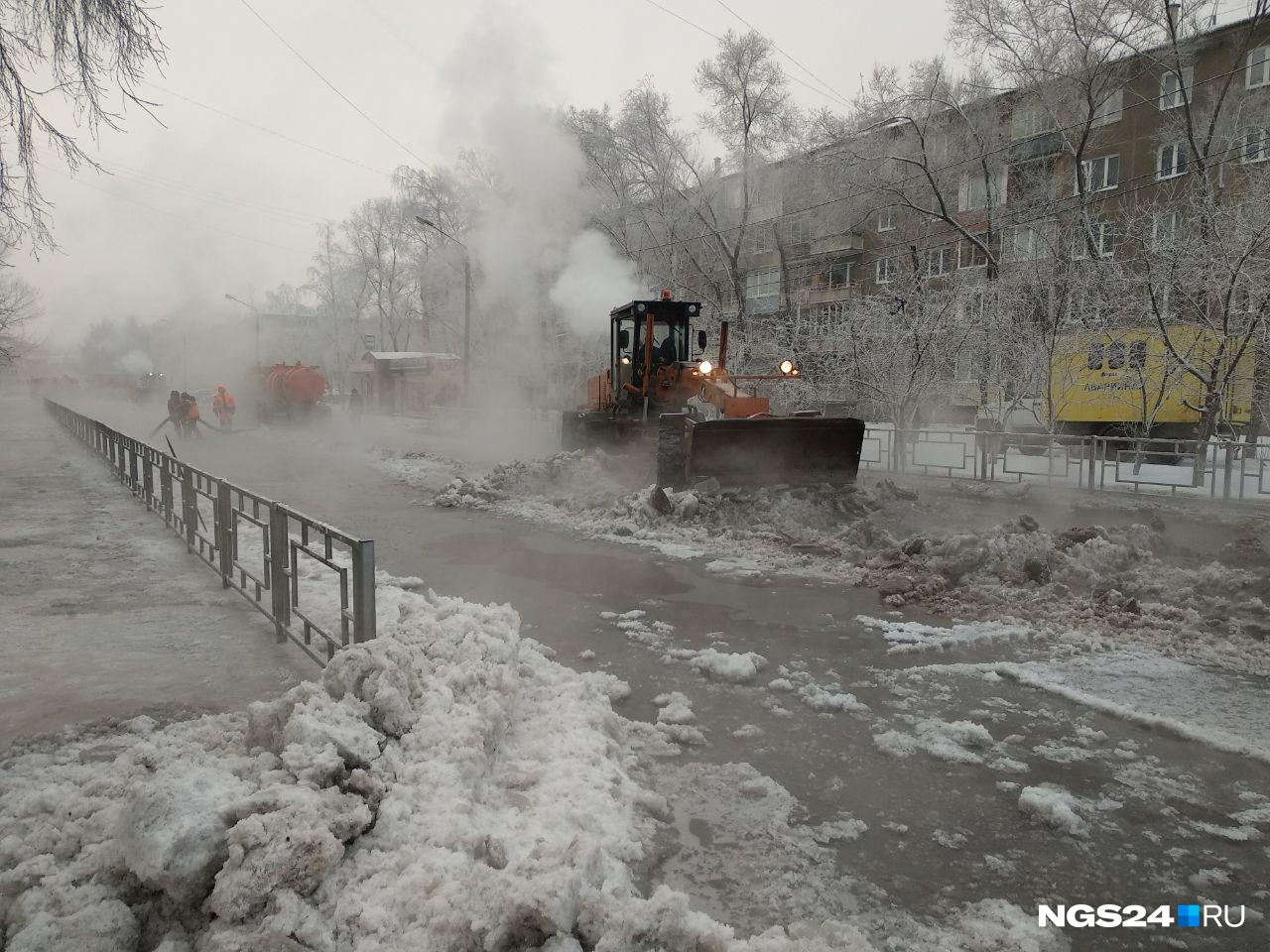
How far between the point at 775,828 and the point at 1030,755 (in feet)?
4.79

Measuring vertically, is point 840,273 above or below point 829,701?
above

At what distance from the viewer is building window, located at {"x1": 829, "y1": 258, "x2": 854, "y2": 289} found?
118ft

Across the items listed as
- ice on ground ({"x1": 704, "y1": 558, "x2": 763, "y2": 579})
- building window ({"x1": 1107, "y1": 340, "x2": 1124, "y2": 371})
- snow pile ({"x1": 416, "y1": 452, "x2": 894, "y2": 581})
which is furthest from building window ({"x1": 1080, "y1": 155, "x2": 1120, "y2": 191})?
ice on ground ({"x1": 704, "y1": 558, "x2": 763, "y2": 579})

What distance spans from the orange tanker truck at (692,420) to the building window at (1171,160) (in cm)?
2105

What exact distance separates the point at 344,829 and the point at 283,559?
3039 mm

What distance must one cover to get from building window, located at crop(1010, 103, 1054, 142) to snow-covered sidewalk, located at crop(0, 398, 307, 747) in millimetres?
24239

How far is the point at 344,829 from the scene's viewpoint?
2.58m

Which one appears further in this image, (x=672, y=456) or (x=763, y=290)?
(x=763, y=290)

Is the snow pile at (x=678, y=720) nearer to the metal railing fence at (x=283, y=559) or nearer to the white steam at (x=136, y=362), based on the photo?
the metal railing fence at (x=283, y=559)

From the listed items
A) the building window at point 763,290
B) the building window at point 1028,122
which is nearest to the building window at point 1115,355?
the building window at point 1028,122

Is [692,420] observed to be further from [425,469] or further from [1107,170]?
[1107,170]

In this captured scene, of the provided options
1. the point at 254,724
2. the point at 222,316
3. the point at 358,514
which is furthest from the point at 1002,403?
the point at 222,316

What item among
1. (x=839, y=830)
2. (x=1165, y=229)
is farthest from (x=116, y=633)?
(x=1165, y=229)

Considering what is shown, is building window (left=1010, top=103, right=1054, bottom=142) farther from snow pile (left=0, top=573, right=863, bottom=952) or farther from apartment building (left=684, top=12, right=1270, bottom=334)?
snow pile (left=0, top=573, right=863, bottom=952)
